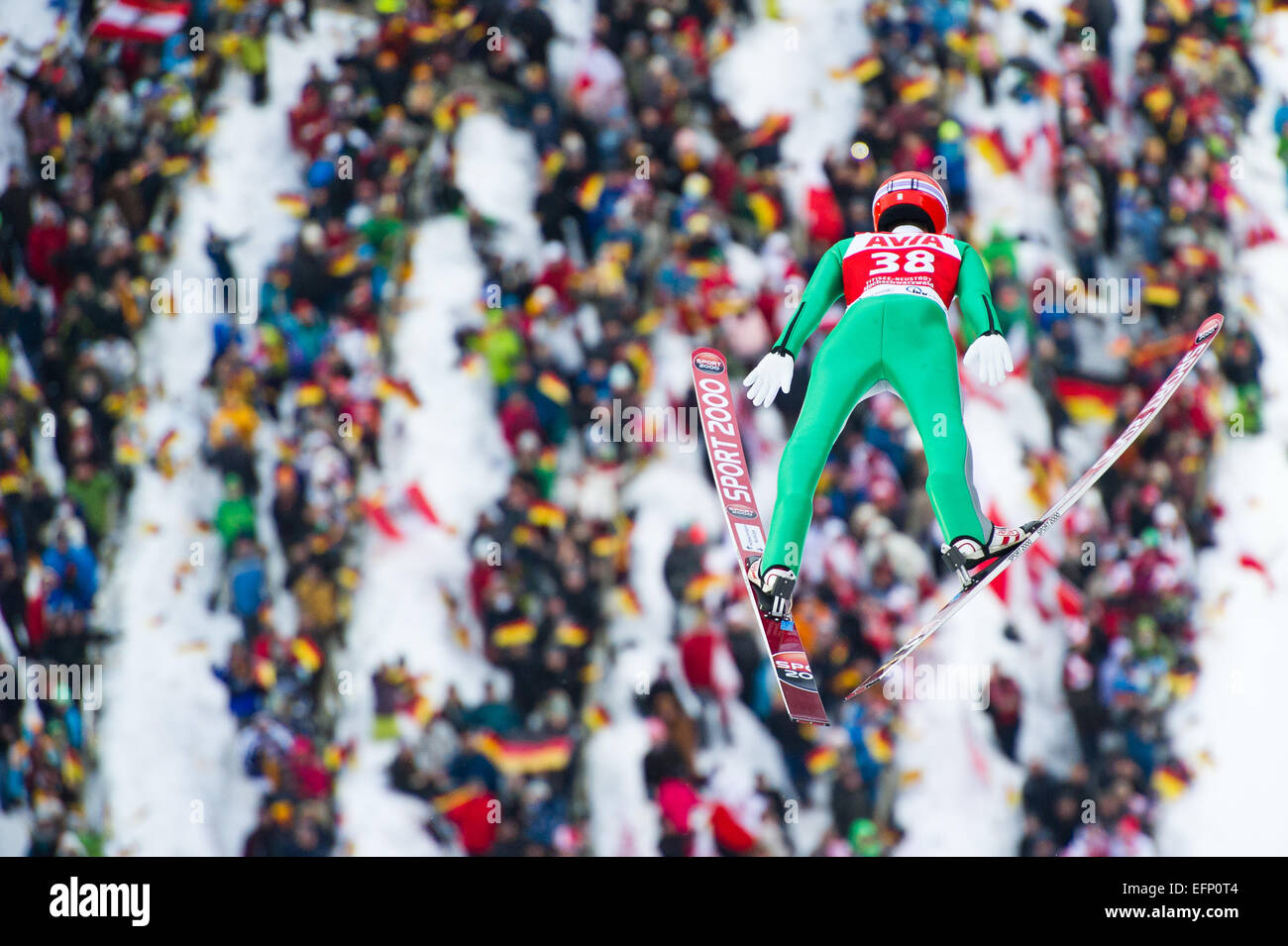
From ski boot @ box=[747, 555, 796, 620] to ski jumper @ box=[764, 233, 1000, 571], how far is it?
0.03 meters

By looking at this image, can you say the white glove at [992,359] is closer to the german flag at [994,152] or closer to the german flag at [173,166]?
the german flag at [994,152]

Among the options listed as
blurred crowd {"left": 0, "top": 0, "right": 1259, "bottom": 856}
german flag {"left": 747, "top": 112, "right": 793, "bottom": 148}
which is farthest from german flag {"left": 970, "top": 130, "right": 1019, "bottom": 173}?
german flag {"left": 747, "top": 112, "right": 793, "bottom": 148}

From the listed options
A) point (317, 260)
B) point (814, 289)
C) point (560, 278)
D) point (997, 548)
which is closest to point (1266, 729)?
point (997, 548)

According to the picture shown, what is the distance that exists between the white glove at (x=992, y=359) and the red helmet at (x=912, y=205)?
0.50 meters

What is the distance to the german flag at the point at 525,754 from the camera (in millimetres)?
6363

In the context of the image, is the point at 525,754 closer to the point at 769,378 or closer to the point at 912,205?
the point at 769,378

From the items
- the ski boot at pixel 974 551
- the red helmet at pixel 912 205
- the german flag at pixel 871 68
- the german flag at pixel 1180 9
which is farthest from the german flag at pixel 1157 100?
the ski boot at pixel 974 551

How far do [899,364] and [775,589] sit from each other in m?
0.74

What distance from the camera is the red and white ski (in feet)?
16.5

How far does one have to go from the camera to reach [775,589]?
4707 millimetres

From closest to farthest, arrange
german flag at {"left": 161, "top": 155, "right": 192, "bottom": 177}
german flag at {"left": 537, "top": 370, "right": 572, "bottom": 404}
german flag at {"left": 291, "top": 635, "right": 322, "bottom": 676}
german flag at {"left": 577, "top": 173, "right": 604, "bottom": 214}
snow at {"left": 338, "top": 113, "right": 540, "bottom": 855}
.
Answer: snow at {"left": 338, "top": 113, "right": 540, "bottom": 855} < german flag at {"left": 291, "top": 635, "right": 322, "bottom": 676} < german flag at {"left": 537, "top": 370, "right": 572, "bottom": 404} < german flag at {"left": 577, "top": 173, "right": 604, "bottom": 214} < german flag at {"left": 161, "top": 155, "right": 192, "bottom": 177}

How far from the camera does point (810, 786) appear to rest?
6.39m

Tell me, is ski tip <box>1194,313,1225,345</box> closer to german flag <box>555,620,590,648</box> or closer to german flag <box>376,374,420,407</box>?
german flag <box>555,620,590,648</box>
